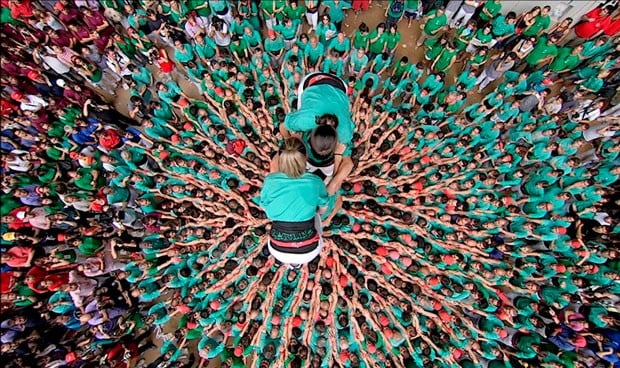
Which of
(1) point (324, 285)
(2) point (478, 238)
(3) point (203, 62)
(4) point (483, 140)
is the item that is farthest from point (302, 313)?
(3) point (203, 62)

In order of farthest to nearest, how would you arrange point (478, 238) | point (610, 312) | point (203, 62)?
point (203, 62) < point (478, 238) < point (610, 312)

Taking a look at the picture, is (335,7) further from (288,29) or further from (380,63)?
(380,63)

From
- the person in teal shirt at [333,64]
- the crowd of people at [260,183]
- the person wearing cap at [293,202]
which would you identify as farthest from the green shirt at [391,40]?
the person wearing cap at [293,202]

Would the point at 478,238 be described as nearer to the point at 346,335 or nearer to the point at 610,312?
the point at 610,312

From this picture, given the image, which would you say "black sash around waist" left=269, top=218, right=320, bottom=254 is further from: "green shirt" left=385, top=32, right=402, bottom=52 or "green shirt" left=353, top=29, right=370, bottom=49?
"green shirt" left=385, top=32, right=402, bottom=52

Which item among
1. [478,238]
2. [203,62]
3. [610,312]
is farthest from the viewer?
[203,62]

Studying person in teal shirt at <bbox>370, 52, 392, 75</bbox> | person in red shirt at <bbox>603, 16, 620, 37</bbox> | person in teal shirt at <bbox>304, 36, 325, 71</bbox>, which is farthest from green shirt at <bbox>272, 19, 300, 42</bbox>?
person in red shirt at <bbox>603, 16, 620, 37</bbox>
